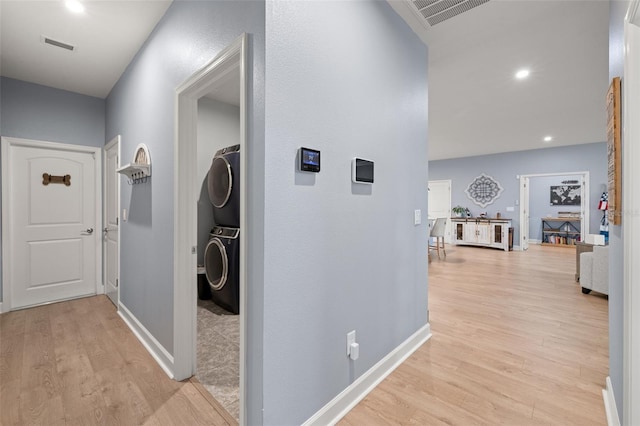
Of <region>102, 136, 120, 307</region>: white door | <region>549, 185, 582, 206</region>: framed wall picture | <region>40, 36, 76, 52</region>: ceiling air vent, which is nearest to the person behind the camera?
<region>40, 36, 76, 52</region>: ceiling air vent

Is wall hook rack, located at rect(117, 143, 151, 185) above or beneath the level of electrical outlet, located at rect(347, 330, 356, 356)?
above

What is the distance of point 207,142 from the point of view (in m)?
3.91

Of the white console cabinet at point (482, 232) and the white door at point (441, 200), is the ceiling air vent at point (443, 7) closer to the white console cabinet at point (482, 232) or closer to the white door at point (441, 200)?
the white console cabinet at point (482, 232)

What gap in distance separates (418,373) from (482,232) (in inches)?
280

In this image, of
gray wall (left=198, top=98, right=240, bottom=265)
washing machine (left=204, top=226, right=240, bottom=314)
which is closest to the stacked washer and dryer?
washing machine (left=204, top=226, right=240, bottom=314)

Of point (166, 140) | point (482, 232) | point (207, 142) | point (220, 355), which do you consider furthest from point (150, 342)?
point (482, 232)

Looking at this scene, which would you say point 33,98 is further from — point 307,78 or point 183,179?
point 307,78

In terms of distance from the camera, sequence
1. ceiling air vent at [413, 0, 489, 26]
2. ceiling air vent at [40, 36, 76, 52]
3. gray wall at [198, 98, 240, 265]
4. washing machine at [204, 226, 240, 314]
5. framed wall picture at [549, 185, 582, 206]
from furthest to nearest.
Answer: framed wall picture at [549, 185, 582, 206], gray wall at [198, 98, 240, 265], washing machine at [204, 226, 240, 314], ceiling air vent at [40, 36, 76, 52], ceiling air vent at [413, 0, 489, 26]

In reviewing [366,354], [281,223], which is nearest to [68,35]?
[281,223]

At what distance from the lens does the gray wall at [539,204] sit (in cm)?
884

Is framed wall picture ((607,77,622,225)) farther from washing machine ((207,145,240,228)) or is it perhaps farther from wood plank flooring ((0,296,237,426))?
washing machine ((207,145,240,228))

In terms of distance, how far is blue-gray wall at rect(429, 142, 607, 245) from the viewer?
688cm

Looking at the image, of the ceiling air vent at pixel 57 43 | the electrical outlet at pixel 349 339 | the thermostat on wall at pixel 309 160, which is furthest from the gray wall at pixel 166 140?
the electrical outlet at pixel 349 339

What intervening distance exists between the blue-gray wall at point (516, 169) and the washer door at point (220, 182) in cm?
767
